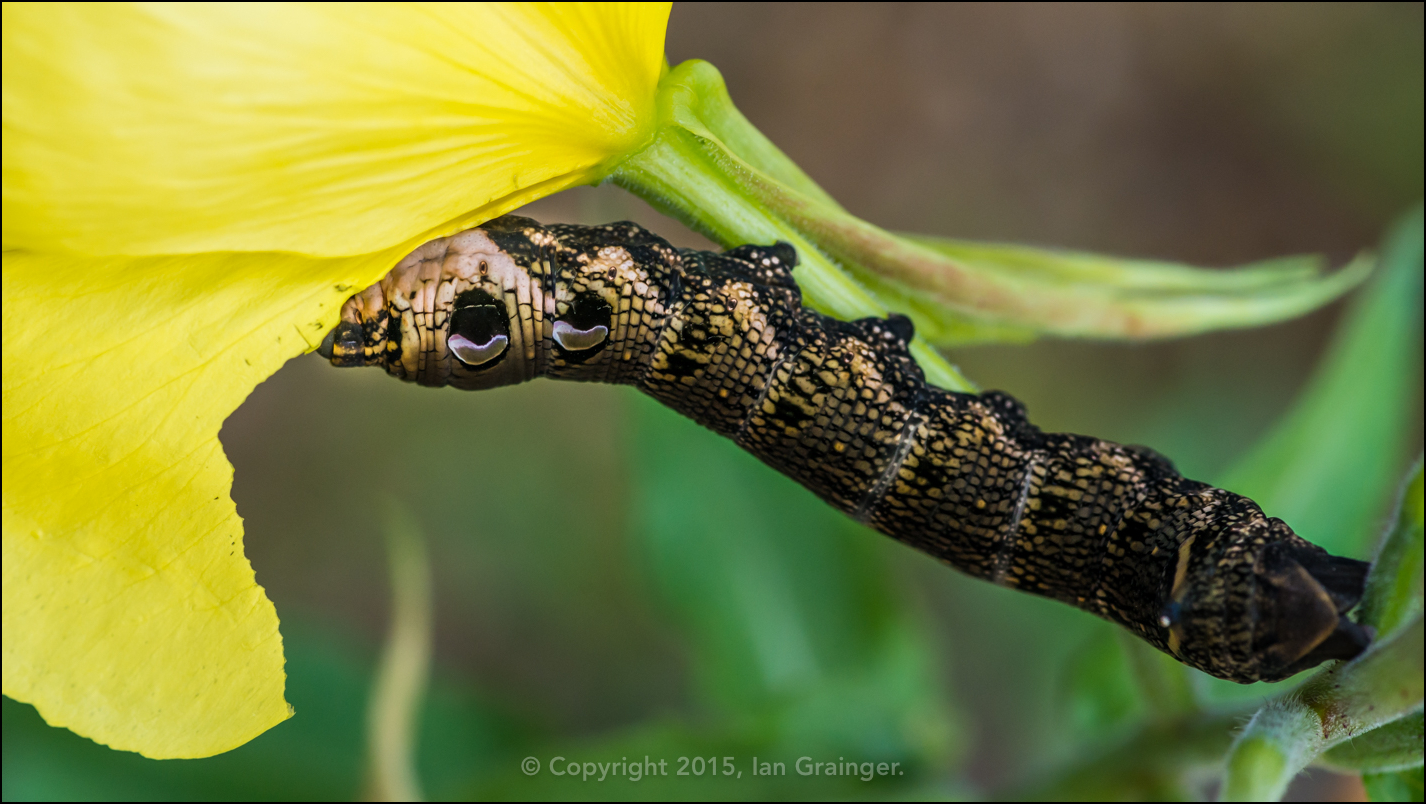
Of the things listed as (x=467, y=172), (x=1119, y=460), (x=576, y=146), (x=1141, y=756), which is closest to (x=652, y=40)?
(x=576, y=146)

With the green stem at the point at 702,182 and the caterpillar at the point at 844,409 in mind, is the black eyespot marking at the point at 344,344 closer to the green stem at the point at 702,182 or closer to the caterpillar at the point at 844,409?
the caterpillar at the point at 844,409

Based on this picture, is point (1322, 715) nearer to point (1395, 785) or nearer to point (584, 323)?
point (1395, 785)

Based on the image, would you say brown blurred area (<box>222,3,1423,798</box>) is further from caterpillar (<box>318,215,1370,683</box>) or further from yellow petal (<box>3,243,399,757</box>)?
yellow petal (<box>3,243,399,757</box>)

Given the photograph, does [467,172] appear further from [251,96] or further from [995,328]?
[995,328]

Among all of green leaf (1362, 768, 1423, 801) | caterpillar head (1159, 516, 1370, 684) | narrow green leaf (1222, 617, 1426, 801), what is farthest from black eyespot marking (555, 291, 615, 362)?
green leaf (1362, 768, 1423, 801)

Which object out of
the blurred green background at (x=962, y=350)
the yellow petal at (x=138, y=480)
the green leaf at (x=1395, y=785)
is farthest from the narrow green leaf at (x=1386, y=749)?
the blurred green background at (x=962, y=350)

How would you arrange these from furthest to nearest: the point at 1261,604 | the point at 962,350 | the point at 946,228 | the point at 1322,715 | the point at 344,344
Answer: the point at 946,228 < the point at 962,350 < the point at 344,344 < the point at 1261,604 < the point at 1322,715

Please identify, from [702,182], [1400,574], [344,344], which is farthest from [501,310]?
[1400,574]
